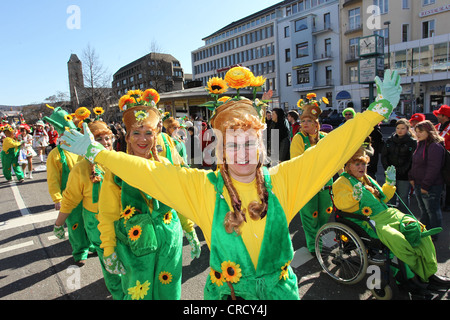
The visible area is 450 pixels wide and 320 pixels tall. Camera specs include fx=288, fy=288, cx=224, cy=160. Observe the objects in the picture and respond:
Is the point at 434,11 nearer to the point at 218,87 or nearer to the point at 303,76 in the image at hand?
the point at 303,76

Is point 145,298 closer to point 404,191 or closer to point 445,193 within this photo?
point 404,191

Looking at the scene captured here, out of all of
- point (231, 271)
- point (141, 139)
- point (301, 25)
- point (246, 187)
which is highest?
point (301, 25)

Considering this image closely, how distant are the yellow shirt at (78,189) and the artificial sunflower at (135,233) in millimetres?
1307

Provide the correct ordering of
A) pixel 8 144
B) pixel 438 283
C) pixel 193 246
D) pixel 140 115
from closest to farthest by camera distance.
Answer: pixel 140 115, pixel 193 246, pixel 438 283, pixel 8 144

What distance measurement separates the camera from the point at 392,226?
9.66ft

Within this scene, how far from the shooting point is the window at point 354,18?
113ft

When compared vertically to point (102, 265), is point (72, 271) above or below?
below

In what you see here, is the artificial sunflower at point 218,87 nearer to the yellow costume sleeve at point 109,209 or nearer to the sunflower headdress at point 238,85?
the sunflower headdress at point 238,85

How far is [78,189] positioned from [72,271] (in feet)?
4.97

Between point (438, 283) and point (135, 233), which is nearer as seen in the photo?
point (135, 233)

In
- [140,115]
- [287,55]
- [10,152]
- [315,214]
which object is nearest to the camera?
[140,115]

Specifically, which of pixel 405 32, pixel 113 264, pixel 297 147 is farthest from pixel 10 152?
pixel 405 32

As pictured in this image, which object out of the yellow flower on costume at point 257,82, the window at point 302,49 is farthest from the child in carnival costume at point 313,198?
the window at point 302,49

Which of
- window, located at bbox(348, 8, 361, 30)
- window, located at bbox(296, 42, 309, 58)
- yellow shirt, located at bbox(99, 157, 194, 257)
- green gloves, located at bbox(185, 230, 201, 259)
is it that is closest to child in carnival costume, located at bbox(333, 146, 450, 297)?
green gloves, located at bbox(185, 230, 201, 259)
